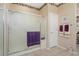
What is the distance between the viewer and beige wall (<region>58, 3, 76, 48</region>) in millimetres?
1358

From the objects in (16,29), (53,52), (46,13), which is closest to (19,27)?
(16,29)

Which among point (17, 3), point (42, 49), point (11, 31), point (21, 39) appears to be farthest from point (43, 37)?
point (17, 3)

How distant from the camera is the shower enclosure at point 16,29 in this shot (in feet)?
4.28

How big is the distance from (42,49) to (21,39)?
0.29m

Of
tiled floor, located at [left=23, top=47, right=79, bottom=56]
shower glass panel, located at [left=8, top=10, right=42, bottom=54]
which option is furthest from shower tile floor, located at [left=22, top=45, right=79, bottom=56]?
shower glass panel, located at [left=8, top=10, right=42, bottom=54]

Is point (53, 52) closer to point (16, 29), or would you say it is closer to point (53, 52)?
point (53, 52)

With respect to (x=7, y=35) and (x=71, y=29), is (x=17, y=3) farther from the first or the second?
(x=71, y=29)

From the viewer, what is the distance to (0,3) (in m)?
1.30

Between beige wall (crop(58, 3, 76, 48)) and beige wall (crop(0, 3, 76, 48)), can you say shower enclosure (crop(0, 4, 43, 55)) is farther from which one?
beige wall (crop(58, 3, 76, 48))

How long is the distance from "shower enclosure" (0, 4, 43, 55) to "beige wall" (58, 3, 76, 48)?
0.27 metres

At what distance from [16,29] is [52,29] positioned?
1.48 ft

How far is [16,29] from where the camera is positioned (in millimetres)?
1354

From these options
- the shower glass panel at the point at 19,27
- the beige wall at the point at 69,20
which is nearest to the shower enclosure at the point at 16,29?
the shower glass panel at the point at 19,27

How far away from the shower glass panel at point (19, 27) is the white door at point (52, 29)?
147 mm
